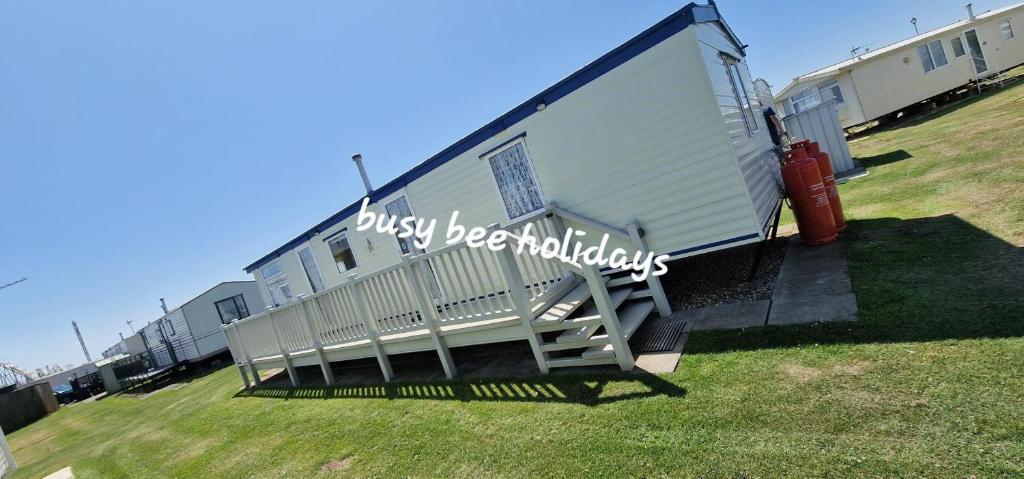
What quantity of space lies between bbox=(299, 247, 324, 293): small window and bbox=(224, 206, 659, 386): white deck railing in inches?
96.6

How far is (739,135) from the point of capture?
18.3ft

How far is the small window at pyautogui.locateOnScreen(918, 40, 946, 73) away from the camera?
1762cm

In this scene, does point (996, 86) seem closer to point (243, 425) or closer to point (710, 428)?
point (710, 428)

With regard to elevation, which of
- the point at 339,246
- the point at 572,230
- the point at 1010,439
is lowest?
the point at 1010,439

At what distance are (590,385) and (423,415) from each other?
5.96 feet

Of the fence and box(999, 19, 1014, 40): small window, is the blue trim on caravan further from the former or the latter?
box(999, 19, 1014, 40): small window

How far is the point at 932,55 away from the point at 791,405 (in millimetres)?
23027

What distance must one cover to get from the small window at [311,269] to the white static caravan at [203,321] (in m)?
11.2

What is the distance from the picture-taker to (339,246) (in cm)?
989

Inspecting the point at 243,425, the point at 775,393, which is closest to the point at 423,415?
the point at 775,393

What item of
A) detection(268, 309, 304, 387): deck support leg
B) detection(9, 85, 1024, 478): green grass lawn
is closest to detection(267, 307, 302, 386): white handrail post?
detection(268, 309, 304, 387): deck support leg

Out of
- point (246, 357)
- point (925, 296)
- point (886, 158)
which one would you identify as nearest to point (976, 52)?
point (886, 158)

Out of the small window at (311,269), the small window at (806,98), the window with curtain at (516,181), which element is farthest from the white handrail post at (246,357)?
the small window at (806,98)

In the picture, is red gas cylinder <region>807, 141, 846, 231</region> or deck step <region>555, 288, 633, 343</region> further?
red gas cylinder <region>807, 141, 846, 231</region>
